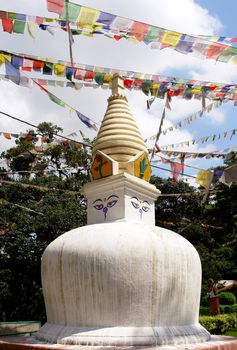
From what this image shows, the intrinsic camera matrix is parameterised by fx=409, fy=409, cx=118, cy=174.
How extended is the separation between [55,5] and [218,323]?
12.2 m

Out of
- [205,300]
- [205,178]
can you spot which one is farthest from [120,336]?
[205,300]

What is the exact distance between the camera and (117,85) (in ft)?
29.9

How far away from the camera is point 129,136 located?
8.38m

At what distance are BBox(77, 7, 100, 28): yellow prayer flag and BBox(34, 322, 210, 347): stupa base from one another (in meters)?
5.23

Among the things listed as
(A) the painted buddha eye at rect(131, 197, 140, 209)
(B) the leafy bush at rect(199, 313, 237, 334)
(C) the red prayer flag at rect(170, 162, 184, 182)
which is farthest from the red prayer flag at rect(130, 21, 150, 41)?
(B) the leafy bush at rect(199, 313, 237, 334)

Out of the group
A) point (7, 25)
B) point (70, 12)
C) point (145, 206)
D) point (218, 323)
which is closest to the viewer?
point (70, 12)

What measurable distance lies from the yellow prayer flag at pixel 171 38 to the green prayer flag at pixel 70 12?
5.63 ft

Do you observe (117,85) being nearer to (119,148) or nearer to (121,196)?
(119,148)

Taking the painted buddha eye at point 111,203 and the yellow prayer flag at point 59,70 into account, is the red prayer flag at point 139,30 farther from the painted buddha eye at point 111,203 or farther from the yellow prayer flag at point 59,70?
the painted buddha eye at point 111,203

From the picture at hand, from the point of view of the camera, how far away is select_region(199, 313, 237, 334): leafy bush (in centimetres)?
1418

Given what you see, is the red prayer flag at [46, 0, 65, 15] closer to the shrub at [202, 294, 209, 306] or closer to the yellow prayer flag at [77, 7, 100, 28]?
the yellow prayer flag at [77, 7, 100, 28]

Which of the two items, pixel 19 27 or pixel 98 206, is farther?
pixel 98 206

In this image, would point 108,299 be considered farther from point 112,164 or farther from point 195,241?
point 195,241

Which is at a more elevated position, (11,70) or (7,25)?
(7,25)
